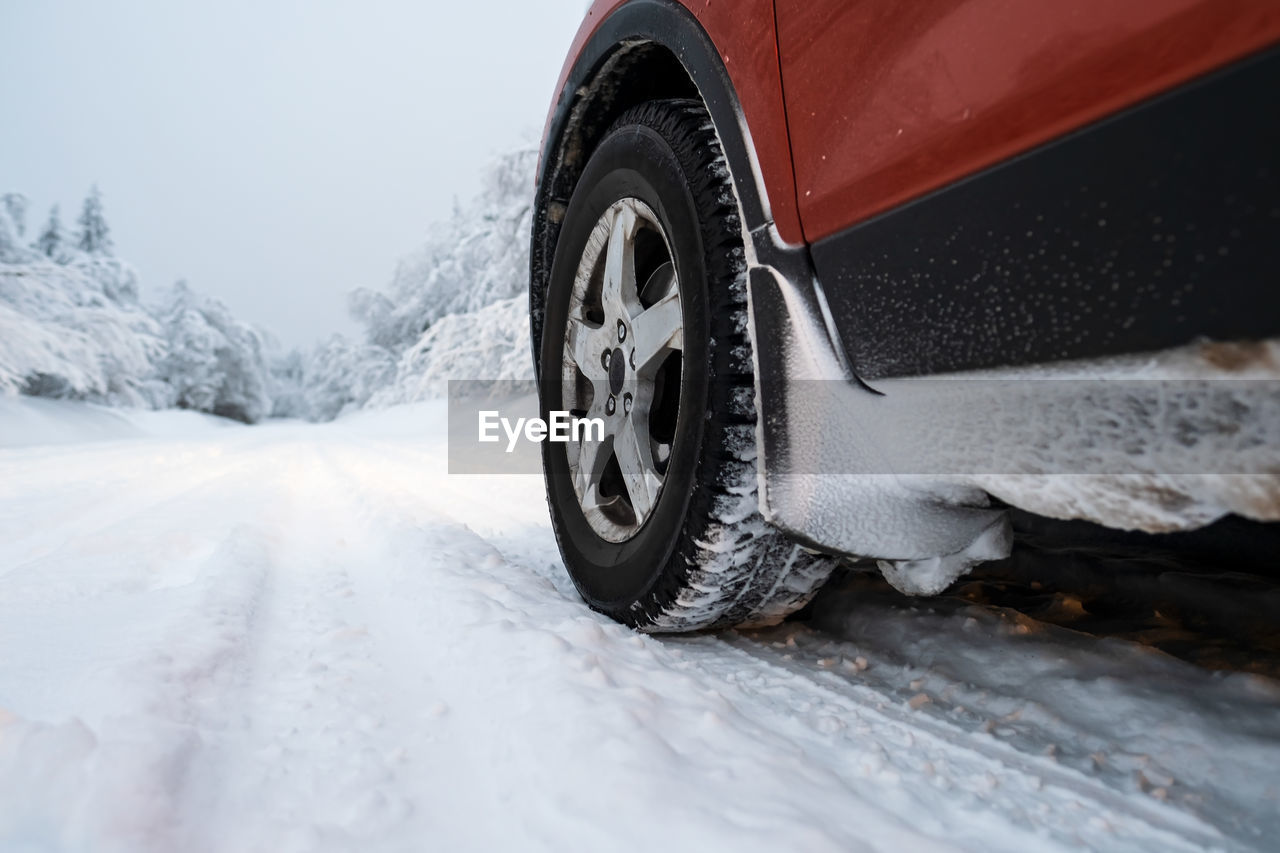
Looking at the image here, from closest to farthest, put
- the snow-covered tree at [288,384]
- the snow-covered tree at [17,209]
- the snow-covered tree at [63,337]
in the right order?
the snow-covered tree at [63,337]
the snow-covered tree at [17,209]
the snow-covered tree at [288,384]

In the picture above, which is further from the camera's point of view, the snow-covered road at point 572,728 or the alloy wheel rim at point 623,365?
the alloy wheel rim at point 623,365

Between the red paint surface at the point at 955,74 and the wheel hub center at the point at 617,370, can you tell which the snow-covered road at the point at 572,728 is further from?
the red paint surface at the point at 955,74

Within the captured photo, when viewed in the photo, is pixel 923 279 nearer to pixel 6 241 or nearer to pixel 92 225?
pixel 6 241

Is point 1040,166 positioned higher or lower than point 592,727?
higher

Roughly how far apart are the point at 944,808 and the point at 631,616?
675mm

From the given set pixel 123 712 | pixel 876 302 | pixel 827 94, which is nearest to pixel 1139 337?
pixel 876 302

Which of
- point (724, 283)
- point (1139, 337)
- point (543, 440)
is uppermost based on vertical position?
point (724, 283)

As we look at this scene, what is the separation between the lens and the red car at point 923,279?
532 mm

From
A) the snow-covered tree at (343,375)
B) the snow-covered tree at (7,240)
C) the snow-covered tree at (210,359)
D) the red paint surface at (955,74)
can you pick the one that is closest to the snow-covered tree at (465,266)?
the snow-covered tree at (343,375)

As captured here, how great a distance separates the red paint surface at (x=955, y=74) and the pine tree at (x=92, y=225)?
37286 millimetres

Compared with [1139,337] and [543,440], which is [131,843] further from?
[543,440]

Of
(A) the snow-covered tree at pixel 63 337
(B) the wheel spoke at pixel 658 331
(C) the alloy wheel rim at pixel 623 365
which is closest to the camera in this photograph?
(B) the wheel spoke at pixel 658 331

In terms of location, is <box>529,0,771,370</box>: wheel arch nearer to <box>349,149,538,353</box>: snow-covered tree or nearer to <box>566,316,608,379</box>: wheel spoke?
<box>566,316,608,379</box>: wheel spoke

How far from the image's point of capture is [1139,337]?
0.58 m
